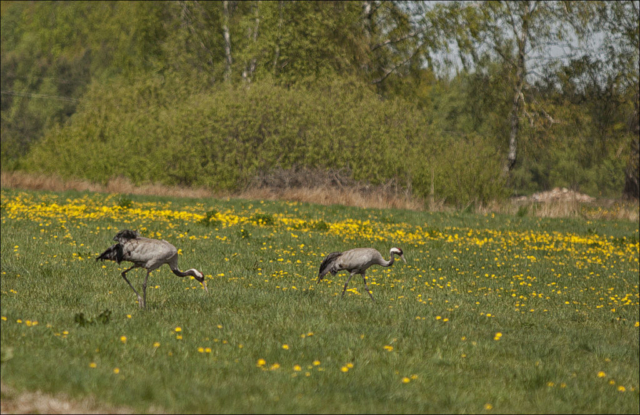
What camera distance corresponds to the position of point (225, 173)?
30.2 meters

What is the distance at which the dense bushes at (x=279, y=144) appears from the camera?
29.9 m

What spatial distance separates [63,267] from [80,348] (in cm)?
496

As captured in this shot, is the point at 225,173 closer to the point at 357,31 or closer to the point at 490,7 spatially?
the point at 357,31

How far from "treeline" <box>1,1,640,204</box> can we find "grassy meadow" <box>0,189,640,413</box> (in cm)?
1472

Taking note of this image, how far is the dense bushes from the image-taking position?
29875 millimetres

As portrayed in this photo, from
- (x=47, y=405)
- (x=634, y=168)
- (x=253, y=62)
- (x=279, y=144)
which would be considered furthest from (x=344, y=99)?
(x=47, y=405)

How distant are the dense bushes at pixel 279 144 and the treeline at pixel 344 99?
7 cm

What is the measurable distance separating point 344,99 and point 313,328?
83.8 feet

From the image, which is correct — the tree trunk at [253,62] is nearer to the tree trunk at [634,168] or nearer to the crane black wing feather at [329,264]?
the tree trunk at [634,168]

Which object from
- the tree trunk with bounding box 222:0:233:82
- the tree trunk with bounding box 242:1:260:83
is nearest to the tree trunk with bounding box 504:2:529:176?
the tree trunk with bounding box 242:1:260:83

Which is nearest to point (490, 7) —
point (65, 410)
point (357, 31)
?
point (357, 31)

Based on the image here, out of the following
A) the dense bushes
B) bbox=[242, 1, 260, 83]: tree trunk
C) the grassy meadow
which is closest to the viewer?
the grassy meadow

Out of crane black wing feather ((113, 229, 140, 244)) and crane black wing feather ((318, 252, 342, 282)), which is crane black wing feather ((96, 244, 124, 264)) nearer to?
crane black wing feather ((113, 229, 140, 244))

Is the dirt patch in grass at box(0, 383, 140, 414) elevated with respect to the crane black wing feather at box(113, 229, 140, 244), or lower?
lower
